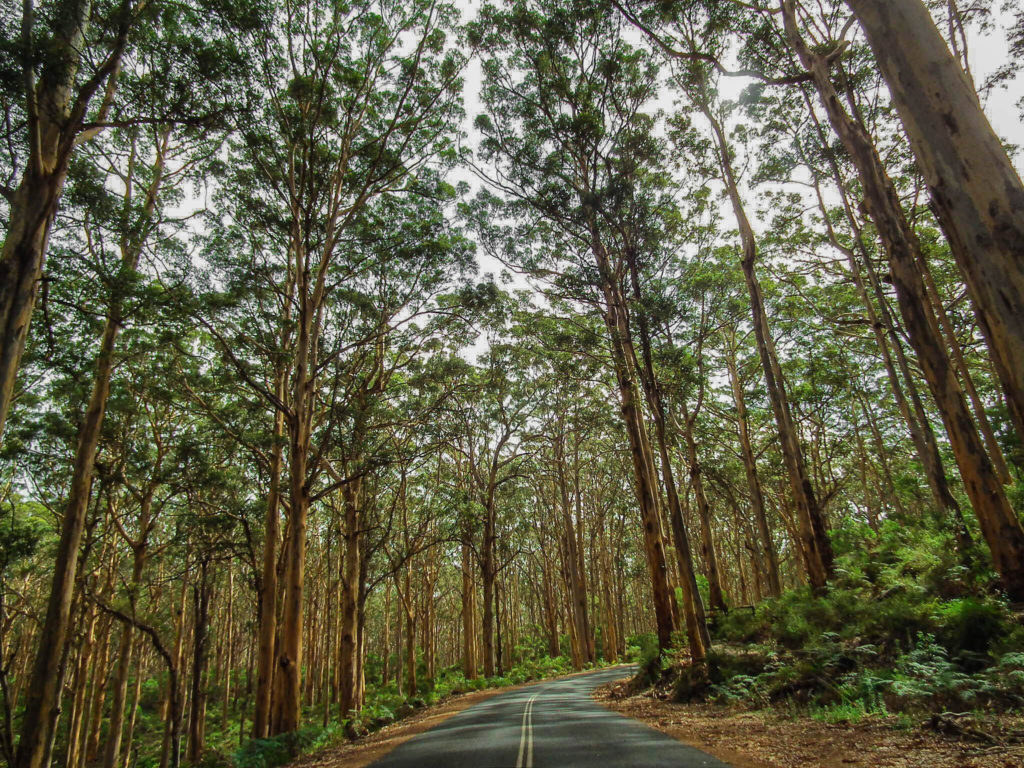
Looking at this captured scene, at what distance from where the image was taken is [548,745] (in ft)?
21.6

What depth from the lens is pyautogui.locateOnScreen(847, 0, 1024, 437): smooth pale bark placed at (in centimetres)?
271

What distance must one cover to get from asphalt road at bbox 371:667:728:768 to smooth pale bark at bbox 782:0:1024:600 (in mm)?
4701

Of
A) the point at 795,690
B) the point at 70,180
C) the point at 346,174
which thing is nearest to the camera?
the point at 795,690

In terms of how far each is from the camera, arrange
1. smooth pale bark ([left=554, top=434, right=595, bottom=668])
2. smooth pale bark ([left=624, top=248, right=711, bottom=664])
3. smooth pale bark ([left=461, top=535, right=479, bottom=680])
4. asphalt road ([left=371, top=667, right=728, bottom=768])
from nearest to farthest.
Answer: asphalt road ([left=371, top=667, right=728, bottom=768]) < smooth pale bark ([left=624, top=248, right=711, bottom=664]) < smooth pale bark ([left=461, top=535, right=479, bottom=680]) < smooth pale bark ([left=554, top=434, right=595, bottom=668])

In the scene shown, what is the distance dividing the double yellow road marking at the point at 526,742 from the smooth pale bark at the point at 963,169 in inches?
219

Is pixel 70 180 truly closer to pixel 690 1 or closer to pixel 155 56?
pixel 155 56

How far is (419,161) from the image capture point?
1284 cm

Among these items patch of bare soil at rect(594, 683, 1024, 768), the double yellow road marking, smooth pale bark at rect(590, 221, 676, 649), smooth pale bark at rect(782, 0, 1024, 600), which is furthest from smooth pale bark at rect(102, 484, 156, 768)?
smooth pale bark at rect(782, 0, 1024, 600)

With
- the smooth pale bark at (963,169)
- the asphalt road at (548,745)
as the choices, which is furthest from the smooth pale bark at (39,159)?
the smooth pale bark at (963,169)

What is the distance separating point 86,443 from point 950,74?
14009mm

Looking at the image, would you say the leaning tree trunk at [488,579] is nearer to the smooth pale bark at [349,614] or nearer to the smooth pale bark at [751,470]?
the smooth pale bark at [349,614]

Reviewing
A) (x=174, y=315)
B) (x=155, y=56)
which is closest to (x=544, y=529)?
(x=174, y=315)

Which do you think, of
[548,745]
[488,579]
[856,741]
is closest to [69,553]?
[548,745]

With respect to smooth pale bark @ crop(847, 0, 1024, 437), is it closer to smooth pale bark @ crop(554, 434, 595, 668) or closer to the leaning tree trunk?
the leaning tree trunk
